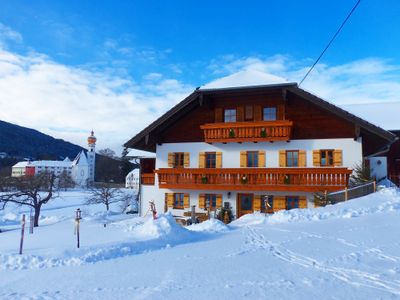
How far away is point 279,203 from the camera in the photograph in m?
17.8

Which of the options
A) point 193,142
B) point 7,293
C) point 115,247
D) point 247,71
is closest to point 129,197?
point 193,142

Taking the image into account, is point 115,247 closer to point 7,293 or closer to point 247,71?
point 7,293

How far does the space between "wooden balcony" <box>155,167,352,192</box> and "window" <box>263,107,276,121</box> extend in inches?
122

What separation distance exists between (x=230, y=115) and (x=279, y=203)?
5.69m

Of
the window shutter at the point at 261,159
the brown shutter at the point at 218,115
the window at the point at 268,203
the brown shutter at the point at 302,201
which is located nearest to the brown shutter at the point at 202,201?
the window at the point at 268,203

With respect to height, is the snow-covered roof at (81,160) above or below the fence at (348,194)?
above

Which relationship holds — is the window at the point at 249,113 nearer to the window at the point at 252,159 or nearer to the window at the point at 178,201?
the window at the point at 252,159

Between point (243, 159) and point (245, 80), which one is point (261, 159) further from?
point (245, 80)

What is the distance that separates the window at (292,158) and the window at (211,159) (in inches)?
162

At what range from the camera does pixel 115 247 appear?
26.7 ft

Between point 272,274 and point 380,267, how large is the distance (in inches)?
80.4

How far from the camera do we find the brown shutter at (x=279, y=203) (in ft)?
58.1

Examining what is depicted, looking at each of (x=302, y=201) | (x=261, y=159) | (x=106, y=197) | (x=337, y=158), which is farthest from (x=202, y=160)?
(x=106, y=197)

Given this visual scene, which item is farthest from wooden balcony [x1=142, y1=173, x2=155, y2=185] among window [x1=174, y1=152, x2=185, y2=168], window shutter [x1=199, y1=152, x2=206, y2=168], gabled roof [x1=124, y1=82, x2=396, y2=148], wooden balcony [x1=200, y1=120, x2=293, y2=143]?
wooden balcony [x1=200, y1=120, x2=293, y2=143]
